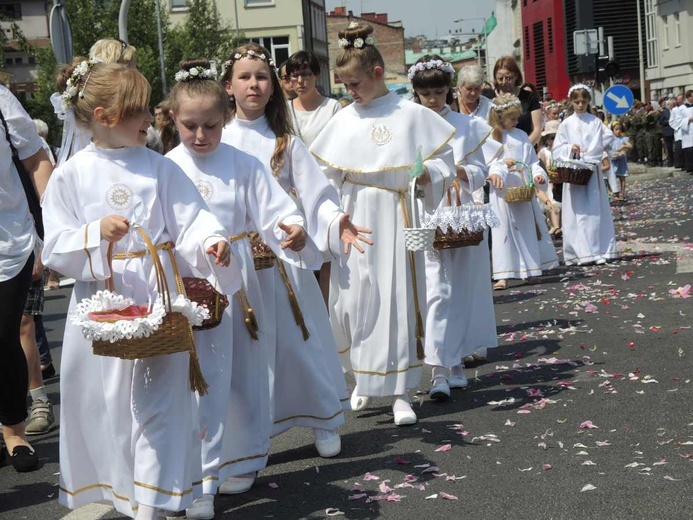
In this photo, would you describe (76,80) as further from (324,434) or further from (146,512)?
(324,434)

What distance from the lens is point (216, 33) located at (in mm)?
53750

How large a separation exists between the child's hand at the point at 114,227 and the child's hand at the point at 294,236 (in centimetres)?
105

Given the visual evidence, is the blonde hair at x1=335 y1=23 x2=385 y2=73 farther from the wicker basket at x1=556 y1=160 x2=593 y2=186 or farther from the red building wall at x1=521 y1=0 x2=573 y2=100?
the red building wall at x1=521 y1=0 x2=573 y2=100

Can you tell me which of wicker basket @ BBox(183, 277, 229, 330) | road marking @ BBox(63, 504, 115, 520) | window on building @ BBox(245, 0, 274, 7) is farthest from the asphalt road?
window on building @ BBox(245, 0, 274, 7)

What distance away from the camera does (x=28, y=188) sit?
259 inches

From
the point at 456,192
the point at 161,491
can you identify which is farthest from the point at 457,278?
the point at 161,491

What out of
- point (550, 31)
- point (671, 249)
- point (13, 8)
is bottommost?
point (671, 249)

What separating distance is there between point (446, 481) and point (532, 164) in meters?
7.57

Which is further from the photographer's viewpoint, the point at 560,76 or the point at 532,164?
the point at 560,76

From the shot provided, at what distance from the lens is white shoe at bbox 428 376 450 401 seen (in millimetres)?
7461

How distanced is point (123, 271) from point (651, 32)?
5578 cm

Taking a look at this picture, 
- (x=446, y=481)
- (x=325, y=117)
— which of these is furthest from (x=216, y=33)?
(x=446, y=481)

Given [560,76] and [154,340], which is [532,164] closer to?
[154,340]

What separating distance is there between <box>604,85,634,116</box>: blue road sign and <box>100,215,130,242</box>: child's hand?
1013 inches
